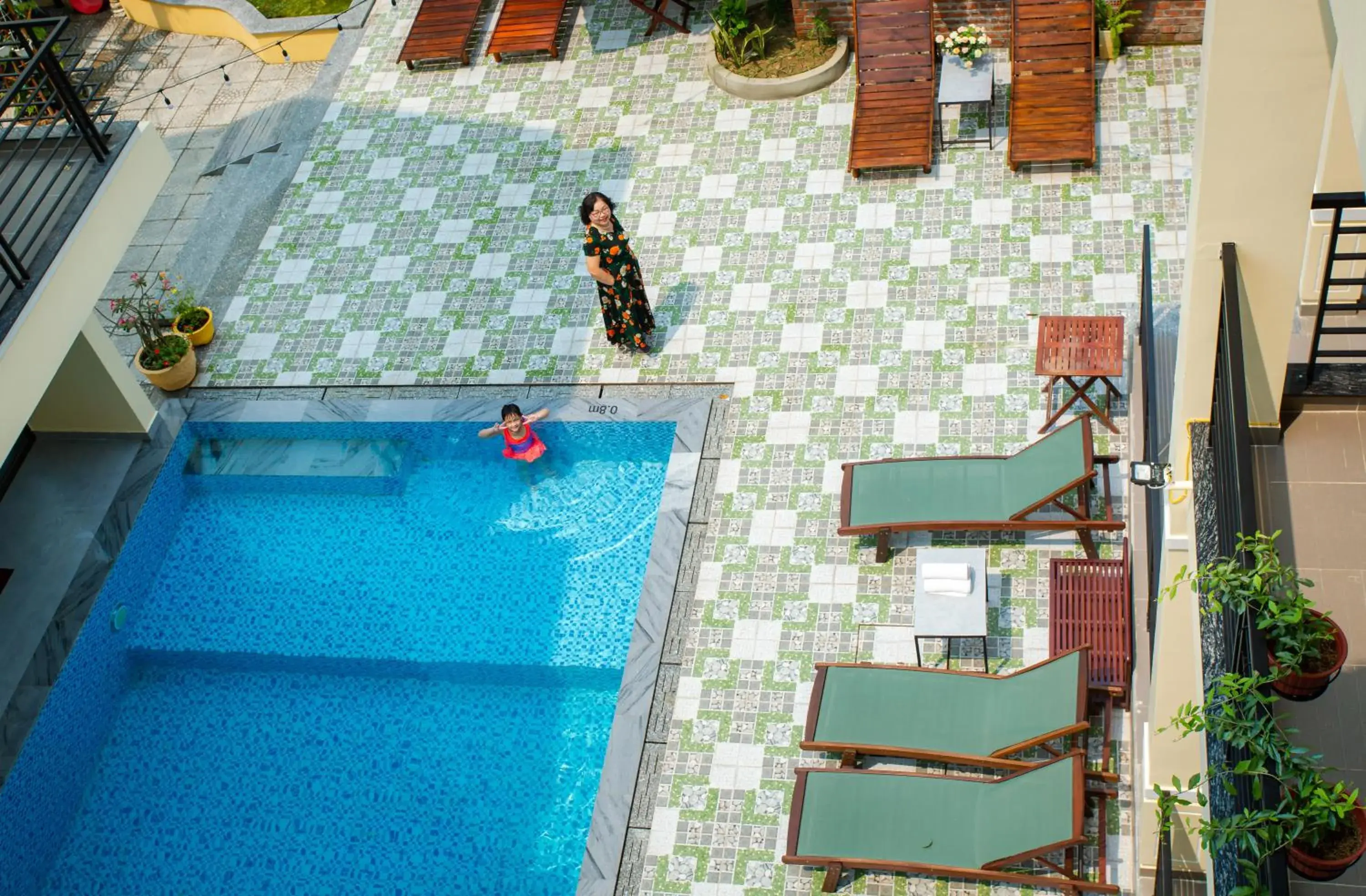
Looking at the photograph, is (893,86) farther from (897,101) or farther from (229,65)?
(229,65)

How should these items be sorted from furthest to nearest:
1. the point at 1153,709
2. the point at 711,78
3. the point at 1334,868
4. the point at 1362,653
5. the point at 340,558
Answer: the point at 711,78, the point at 340,558, the point at 1153,709, the point at 1362,653, the point at 1334,868

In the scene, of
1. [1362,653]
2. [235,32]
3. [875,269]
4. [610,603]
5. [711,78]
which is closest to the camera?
[1362,653]

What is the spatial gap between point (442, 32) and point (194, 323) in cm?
418

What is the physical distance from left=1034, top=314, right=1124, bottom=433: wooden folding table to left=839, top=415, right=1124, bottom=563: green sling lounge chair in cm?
38

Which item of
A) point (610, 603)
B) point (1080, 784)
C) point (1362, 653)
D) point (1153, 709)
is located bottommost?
point (610, 603)

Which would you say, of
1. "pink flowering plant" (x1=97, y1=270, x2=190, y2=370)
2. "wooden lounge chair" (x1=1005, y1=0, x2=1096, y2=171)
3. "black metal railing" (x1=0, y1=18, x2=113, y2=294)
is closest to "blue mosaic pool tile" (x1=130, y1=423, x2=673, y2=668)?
"pink flowering plant" (x1=97, y1=270, x2=190, y2=370)

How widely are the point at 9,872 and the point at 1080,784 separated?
6798 mm

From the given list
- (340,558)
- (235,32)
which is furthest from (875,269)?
(235,32)

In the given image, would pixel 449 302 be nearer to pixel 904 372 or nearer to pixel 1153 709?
pixel 904 372

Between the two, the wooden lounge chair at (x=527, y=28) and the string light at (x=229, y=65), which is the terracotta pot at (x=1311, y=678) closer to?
the wooden lounge chair at (x=527, y=28)

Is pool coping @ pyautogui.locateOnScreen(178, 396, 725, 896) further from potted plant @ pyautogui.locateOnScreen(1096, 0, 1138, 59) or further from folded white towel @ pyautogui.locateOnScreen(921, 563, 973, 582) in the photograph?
potted plant @ pyautogui.locateOnScreen(1096, 0, 1138, 59)

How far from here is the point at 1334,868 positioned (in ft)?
15.9

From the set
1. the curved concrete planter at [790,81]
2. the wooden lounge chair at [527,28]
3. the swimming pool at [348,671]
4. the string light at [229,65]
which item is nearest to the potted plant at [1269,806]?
the swimming pool at [348,671]

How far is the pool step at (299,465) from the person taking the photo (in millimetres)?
11133
